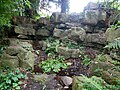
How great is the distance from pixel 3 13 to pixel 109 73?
3424 mm

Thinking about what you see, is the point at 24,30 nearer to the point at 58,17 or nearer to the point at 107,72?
the point at 58,17

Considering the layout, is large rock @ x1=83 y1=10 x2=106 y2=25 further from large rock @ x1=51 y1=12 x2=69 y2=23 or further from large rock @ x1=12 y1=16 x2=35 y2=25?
large rock @ x1=12 y1=16 x2=35 y2=25

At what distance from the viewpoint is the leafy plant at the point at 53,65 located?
520 cm

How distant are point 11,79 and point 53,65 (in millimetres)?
1614

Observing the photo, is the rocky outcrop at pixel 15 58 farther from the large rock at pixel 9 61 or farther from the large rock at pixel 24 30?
the large rock at pixel 24 30

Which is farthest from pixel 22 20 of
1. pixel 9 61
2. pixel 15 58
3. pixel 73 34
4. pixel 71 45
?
pixel 9 61

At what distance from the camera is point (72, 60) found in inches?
236

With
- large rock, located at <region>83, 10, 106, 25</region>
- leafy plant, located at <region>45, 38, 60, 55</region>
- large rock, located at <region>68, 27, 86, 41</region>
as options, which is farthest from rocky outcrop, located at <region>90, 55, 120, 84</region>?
large rock, located at <region>83, 10, 106, 25</region>

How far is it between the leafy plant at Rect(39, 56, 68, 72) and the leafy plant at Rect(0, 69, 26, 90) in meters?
1.01

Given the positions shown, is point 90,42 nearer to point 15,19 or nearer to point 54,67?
point 54,67

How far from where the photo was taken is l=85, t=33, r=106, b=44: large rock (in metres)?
6.59

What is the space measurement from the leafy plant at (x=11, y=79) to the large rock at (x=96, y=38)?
134 inches

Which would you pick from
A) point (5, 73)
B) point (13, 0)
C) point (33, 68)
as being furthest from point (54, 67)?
point (13, 0)

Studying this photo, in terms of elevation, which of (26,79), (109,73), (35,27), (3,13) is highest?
(3,13)
